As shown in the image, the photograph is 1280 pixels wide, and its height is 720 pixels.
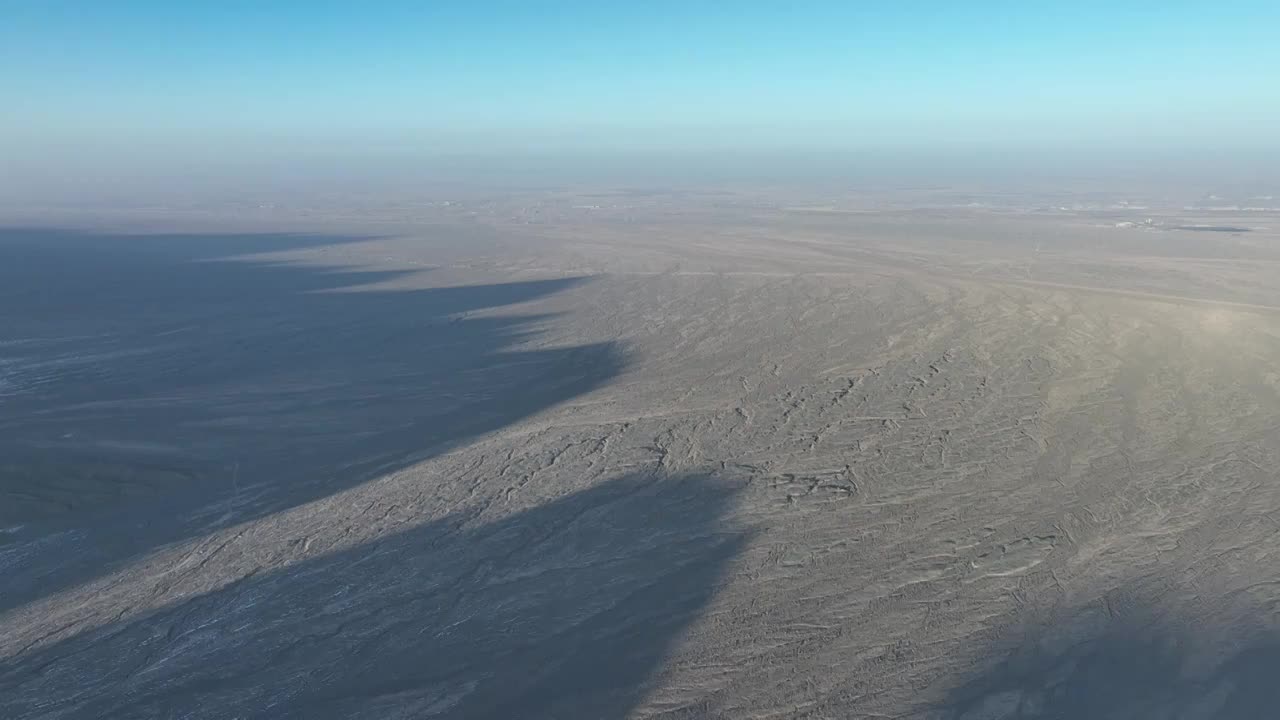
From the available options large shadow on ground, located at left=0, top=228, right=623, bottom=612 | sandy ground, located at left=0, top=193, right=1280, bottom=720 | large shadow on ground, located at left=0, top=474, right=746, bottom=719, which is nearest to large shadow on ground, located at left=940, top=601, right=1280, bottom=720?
sandy ground, located at left=0, top=193, right=1280, bottom=720

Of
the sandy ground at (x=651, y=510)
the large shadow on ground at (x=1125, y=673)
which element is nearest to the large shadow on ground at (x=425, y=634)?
the sandy ground at (x=651, y=510)

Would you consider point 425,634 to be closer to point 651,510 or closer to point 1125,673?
point 651,510

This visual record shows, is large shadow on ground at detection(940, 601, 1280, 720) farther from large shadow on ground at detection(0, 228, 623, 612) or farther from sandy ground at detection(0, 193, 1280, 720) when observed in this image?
large shadow on ground at detection(0, 228, 623, 612)

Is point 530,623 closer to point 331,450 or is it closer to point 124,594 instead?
point 124,594

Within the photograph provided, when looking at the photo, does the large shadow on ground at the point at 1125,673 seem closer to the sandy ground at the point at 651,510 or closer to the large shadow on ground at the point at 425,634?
the sandy ground at the point at 651,510

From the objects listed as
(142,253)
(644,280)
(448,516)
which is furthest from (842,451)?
(142,253)

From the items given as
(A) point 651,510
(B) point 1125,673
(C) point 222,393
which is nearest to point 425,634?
(A) point 651,510
